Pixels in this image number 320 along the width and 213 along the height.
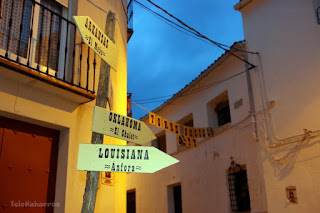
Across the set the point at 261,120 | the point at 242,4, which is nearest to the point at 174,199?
the point at 261,120

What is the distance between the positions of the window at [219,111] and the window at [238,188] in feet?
5.84

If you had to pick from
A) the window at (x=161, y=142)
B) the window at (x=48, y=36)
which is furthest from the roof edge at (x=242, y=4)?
the window at (x=161, y=142)

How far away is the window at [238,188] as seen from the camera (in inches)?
389

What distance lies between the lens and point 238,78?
10.4m

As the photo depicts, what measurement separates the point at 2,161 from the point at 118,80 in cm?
261

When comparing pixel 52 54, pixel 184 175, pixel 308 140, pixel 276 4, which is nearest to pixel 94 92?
pixel 52 54

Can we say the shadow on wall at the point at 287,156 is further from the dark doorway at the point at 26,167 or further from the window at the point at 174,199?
the window at the point at 174,199

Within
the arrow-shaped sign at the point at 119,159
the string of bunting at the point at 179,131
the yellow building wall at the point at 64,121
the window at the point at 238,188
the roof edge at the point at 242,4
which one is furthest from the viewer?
the roof edge at the point at 242,4

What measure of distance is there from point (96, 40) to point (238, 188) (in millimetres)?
8054

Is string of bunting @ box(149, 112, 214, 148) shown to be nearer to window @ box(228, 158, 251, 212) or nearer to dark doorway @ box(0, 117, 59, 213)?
window @ box(228, 158, 251, 212)

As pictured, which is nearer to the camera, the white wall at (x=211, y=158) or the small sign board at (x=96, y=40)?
the small sign board at (x=96, y=40)

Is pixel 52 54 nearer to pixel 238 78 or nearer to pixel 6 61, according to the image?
pixel 6 61

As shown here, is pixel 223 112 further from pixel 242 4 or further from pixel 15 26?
pixel 15 26

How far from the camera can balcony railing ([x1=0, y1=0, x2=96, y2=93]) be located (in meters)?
4.84
